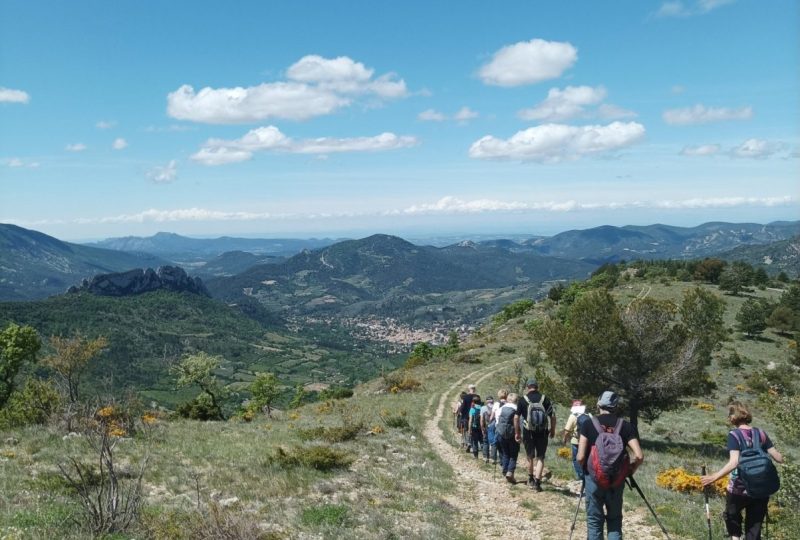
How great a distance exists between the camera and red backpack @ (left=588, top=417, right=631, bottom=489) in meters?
7.63

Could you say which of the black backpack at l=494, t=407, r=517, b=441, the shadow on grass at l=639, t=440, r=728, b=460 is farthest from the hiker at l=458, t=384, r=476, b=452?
the shadow on grass at l=639, t=440, r=728, b=460

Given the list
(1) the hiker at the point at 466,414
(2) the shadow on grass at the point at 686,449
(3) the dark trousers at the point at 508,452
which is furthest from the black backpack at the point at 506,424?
(2) the shadow on grass at the point at 686,449

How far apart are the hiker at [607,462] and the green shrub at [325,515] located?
179 inches

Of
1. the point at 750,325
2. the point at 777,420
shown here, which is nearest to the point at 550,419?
the point at 777,420

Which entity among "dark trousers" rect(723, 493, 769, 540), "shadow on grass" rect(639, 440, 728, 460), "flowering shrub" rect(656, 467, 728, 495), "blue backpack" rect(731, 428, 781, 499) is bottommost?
"shadow on grass" rect(639, 440, 728, 460)

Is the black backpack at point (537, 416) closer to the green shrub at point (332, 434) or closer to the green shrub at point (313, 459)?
the green shrub at point (313, 459)

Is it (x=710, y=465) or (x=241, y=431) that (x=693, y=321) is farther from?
(x=241, y=431)

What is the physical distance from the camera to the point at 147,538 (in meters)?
7.66

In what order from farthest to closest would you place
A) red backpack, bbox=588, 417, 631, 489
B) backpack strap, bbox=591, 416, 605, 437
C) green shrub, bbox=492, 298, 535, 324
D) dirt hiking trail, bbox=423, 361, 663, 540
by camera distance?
1. green shrub, bbox=492, 298, 535, 324
2. dirt hiking trail, bbox=423, 361, 663, 540
3. backpack strap, bbox=591, 416, 605, 437
4. red backpack, bbox=588, 417, 631, 489

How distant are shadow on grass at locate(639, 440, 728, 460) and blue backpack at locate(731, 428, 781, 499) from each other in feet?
48.8

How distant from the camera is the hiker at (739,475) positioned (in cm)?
770

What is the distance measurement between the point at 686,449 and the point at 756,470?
17.9 metres

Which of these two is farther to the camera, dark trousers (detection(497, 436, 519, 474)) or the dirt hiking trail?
dark trousers (detection(497, 436, 519, 474))

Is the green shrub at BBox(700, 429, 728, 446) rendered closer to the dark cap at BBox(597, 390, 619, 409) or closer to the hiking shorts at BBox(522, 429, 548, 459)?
the hiking shorts at BBox(522, 429, 548, 459)
